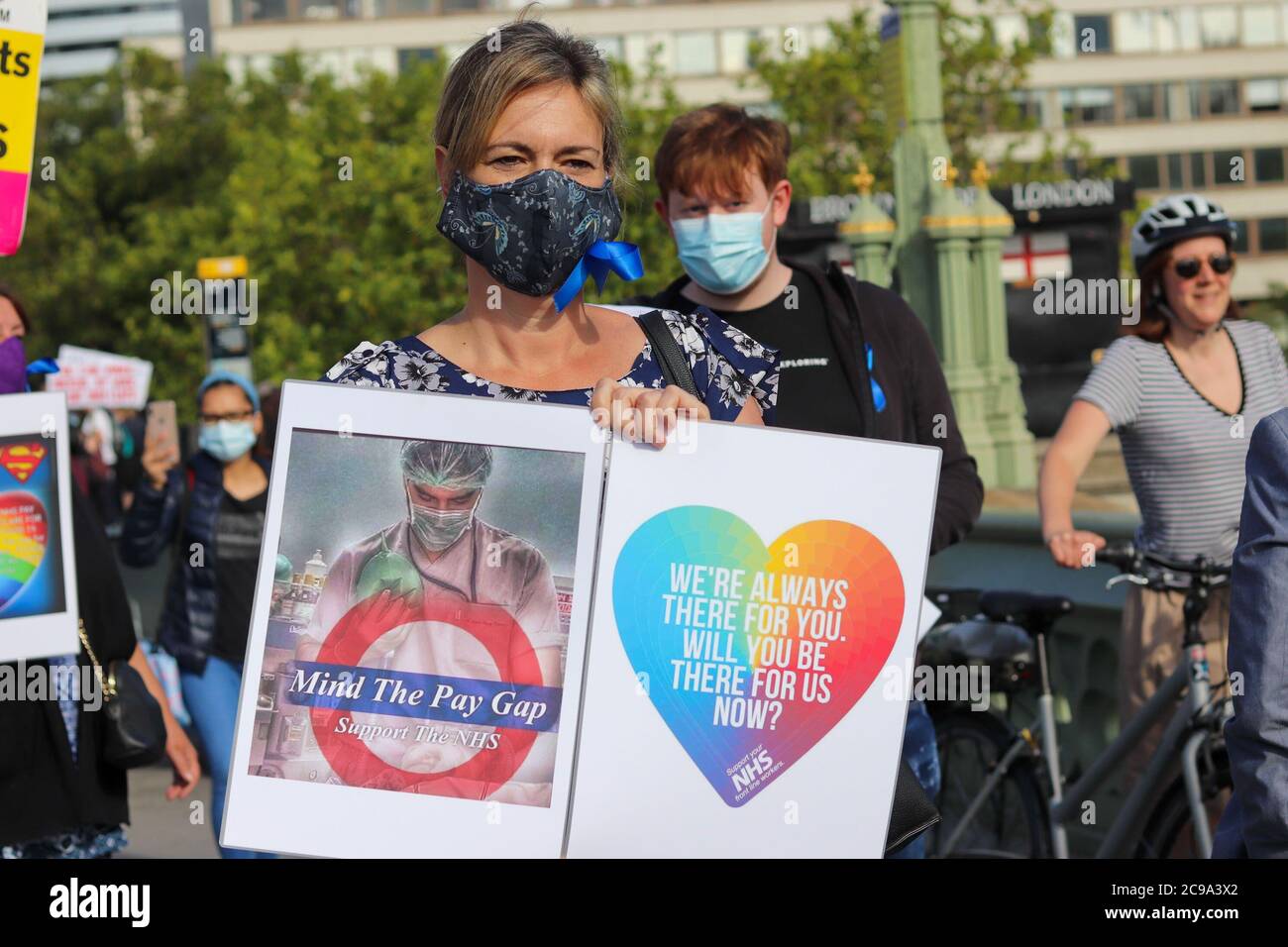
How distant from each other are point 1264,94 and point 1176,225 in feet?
300

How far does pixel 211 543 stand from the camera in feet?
26.1

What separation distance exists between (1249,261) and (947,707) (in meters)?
88.9

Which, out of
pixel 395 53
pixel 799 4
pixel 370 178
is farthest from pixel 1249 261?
pixel 370 178

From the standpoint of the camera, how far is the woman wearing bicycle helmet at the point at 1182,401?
5.54 metres

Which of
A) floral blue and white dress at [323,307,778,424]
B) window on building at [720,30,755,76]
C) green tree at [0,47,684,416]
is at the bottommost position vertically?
floral blue and white dress at [323,307,778,424]

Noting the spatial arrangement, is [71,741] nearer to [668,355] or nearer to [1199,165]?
[668,355]

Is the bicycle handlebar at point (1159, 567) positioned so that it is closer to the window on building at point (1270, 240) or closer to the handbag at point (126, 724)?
the handbag at point (126, 724)

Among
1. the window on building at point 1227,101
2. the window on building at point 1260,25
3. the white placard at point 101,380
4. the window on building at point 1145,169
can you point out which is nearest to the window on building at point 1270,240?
the window on building at point 1145,169

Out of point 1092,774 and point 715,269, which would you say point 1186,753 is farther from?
point 715,269

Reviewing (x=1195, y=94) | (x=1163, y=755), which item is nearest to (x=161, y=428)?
(x=1163, y=755)

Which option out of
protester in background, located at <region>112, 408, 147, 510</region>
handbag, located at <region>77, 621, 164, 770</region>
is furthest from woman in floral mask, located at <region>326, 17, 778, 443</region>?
protester in background, located at <region>112, 408, 147, 510</region>

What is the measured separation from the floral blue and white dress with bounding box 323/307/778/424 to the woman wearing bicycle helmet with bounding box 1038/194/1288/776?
2377 millimetres

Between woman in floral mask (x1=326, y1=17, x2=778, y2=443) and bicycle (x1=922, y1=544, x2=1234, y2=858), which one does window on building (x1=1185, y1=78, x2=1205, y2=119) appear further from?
woman in floral mask (x1=326, y1=17, x2=778, y2=443)

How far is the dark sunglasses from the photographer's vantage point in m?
5.57
